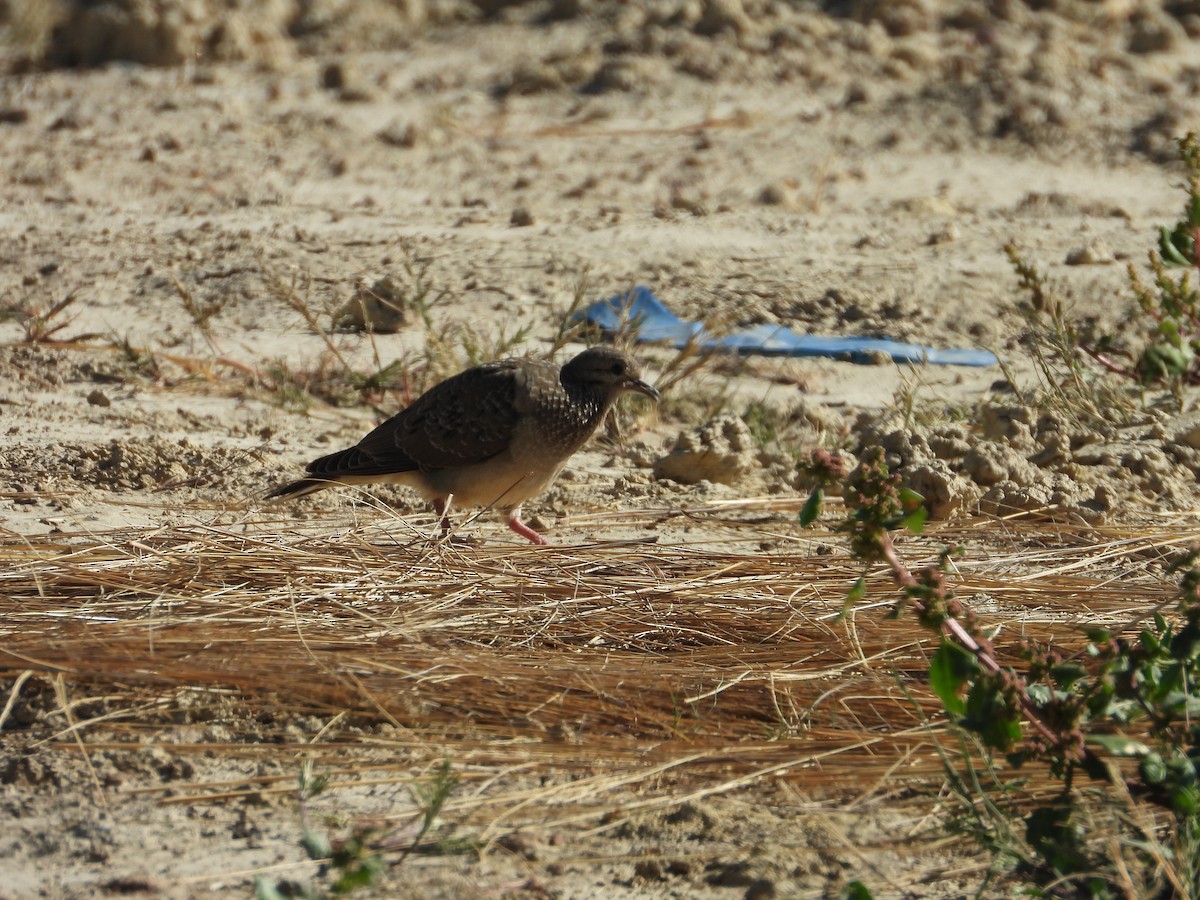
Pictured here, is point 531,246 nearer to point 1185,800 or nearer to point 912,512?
point 912,512

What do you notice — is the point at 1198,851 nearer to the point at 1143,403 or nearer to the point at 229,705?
the point at 229,705

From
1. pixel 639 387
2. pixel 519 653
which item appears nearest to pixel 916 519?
pixel 519 653

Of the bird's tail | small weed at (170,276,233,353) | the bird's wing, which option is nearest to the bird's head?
the bird's wing

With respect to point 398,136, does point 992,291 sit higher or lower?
lower

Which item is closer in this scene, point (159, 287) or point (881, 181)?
point (159, 287)

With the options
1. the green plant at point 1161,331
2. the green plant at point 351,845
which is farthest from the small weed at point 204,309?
the green plant at point 351,845

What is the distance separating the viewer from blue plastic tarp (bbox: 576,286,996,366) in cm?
680

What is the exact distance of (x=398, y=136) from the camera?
377 inches

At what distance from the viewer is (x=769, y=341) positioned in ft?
22.9

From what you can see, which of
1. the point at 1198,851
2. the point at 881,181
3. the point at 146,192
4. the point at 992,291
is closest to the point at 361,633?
the point at 1198,851

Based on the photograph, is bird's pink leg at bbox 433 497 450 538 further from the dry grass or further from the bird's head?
the bird's head

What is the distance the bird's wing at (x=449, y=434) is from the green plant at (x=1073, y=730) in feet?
8.05

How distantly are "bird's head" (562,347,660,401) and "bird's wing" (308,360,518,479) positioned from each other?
8.5 inches

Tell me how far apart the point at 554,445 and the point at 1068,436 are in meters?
1.89
